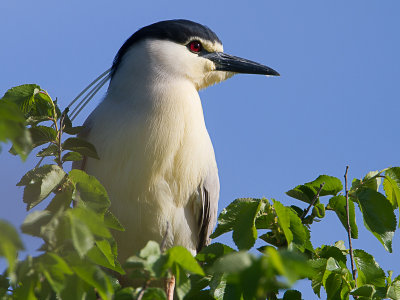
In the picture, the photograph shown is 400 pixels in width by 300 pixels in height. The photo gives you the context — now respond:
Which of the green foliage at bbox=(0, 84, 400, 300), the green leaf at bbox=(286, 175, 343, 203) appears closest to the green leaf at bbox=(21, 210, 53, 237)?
the green foliage at bbox=(0, 84, 400, 300)

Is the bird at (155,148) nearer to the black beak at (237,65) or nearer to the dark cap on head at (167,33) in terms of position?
the dark cap on head at (167,33)

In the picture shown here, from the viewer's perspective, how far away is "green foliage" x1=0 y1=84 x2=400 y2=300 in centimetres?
106

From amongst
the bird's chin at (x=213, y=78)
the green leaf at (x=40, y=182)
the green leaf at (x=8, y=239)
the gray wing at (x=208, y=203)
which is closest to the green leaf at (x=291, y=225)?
the green leaf at (x=40, y=182)

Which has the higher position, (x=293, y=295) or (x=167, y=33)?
(x=167, y=33)

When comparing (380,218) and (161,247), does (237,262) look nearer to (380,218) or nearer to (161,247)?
(161,247)

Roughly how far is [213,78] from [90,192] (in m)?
2.13

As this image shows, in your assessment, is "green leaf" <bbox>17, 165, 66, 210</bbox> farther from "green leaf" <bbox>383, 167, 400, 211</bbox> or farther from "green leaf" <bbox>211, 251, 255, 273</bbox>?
"green leaf" <bbox>383, 167, 400, 211</bbox>

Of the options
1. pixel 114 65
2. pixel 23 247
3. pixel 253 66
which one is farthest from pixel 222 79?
pixel 23 247

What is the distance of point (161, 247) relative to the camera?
1487 millimetres

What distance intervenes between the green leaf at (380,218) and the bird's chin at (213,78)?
1.67 metres

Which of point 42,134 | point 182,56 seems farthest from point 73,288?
point 182,56

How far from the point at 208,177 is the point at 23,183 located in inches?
56.9

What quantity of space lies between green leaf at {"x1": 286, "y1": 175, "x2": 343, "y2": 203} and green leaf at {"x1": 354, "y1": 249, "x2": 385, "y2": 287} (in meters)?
0.26

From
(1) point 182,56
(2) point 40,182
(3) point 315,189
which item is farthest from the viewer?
(1) point 182,56
